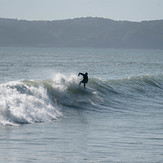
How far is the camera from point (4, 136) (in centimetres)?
2003

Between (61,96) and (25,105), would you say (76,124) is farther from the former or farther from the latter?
(61,96)

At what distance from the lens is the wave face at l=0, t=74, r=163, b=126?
24516mm

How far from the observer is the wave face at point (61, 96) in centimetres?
2452

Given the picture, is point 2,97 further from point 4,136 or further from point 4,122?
point 4,136

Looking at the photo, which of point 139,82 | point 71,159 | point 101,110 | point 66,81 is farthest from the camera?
point 139,82

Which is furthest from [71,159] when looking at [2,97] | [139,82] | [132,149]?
[139,82]

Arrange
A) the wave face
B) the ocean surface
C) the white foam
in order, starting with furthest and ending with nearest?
the wave face < the white foam < the ocean surface

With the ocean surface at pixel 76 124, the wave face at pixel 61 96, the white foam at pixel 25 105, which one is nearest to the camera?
the ocean surface at pixel 76 124

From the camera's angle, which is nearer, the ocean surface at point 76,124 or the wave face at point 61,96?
the ocean surface at point 76,124

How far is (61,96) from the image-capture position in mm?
32344

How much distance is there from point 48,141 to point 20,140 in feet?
3.05

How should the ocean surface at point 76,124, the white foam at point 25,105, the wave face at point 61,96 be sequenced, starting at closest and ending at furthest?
the ocean surface at point 76,124 < the white foam at point 25,105 < the wave face at point 61,96

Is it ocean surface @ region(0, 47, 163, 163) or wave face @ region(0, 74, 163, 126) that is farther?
wave face @ region(0, 74, 163, 126)

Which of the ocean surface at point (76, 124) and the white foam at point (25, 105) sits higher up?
the white foam at point (25, 105)
